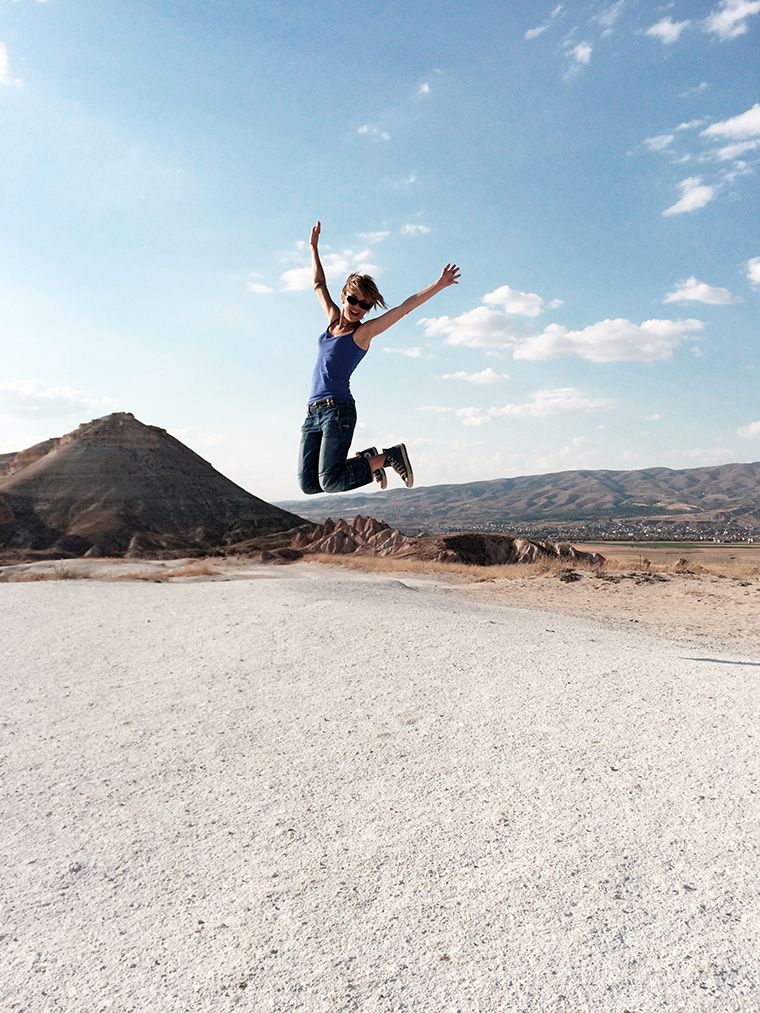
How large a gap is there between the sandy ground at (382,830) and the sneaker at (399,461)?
211cm

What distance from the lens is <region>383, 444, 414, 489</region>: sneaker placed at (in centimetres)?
692

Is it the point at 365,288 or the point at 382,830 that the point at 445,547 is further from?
the point at 382,830

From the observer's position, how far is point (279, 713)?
5988mm

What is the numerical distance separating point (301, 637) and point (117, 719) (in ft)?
9.42

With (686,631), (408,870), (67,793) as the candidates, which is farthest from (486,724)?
(686,631)

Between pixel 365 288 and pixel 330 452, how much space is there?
5.18ft

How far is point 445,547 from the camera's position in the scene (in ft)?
116

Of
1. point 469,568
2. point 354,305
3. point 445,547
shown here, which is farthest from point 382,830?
point 445,547

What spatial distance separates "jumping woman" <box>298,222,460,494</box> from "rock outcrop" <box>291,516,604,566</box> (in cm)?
2710

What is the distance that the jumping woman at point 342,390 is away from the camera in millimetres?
6070

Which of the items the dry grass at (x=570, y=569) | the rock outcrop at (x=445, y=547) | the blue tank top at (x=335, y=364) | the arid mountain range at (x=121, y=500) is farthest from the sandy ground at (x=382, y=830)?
the arid mountain range at (x=121, y=500)

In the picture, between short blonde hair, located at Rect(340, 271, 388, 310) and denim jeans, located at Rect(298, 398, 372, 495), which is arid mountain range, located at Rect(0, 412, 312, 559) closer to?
denim jeans, located at Rect(298, 398, 372, 495)

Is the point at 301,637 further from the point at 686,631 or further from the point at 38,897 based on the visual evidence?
the point at 686,631

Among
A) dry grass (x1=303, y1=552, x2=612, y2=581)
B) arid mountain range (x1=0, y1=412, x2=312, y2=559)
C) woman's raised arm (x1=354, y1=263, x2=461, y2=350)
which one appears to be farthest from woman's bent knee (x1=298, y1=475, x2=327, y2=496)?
arid mountain range (x1=0, y1=412, x2=312, y2=559)
